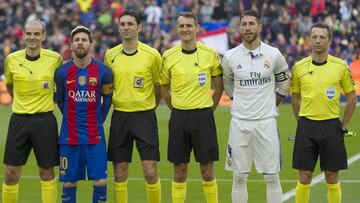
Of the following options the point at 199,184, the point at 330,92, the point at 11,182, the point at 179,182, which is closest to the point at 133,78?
the point at 179,182

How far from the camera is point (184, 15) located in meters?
12.3

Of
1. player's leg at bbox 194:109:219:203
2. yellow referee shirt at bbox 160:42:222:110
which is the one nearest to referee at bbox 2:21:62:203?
yellow referee shirt at bbox 160:42:222:110

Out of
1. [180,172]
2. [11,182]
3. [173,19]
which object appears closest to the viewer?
[180,172]

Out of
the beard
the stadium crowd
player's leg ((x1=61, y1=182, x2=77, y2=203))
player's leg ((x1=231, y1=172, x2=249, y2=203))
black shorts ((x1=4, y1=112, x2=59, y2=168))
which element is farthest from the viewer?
the stadium crowd

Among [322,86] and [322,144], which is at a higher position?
[322,86]

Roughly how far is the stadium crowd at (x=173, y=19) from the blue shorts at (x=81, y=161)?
18455mm

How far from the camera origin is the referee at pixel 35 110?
12.2 metres

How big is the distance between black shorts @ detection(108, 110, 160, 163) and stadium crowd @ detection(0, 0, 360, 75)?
58.9 feet

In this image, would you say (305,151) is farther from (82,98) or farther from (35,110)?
(35,110)

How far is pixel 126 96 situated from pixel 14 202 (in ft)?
6.08

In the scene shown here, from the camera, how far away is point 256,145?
12102mm

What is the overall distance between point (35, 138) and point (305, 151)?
3.07 meters

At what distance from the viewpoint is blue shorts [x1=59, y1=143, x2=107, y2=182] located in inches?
473

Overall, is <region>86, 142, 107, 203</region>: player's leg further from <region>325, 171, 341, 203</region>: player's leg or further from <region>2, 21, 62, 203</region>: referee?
<region>325, 171, 341, 203</region>: player's leg
